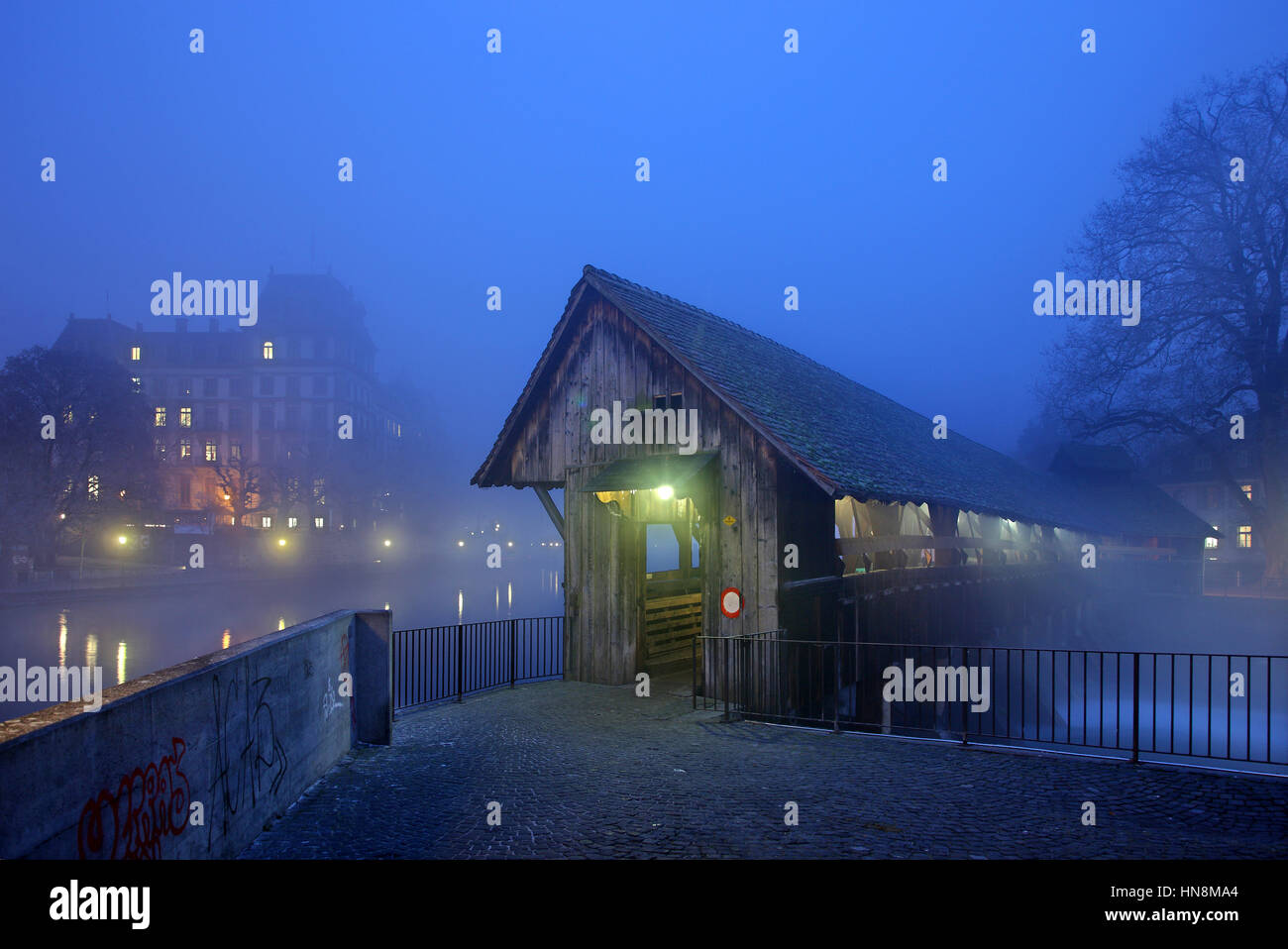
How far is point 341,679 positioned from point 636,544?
666 cm

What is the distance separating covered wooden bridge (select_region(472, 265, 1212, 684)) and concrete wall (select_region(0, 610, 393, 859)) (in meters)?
6.19

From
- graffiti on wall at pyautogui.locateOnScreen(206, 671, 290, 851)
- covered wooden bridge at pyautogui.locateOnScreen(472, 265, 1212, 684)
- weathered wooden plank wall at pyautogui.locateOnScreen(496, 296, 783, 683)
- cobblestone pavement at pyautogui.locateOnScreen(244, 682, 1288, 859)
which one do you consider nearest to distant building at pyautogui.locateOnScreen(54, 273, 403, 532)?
covered wooden bridge at pyautogui.locateOnScreen(472, 265, 1212, 684)

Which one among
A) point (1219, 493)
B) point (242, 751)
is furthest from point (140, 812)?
point (1219, 493)

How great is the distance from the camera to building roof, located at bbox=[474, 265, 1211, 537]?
43.7 ft

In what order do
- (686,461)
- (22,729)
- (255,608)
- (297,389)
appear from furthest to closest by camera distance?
(297,389) → (255,608) → (686,461) → (22,729)

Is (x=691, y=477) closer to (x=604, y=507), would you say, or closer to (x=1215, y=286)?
(x=604, y=507)

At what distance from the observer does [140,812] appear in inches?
185

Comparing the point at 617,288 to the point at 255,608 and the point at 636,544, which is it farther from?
the point at 255,608

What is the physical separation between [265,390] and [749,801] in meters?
94.3

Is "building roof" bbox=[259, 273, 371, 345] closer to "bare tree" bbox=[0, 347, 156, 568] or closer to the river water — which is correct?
"bare tree" bbox=[0, 347, 156, 568]

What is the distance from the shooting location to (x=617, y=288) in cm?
1498

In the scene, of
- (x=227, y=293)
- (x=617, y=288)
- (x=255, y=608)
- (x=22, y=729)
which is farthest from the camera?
(x=227, y=293)

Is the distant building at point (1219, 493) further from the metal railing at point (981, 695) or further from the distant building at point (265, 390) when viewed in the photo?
the distant building at point (265, 390)
